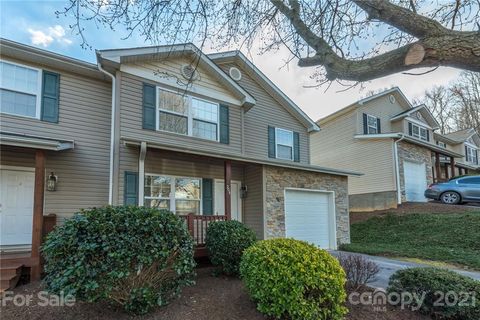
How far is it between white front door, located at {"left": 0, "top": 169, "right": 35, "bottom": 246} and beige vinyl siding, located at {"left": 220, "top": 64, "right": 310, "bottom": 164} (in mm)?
6414

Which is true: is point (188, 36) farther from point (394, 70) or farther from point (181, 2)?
point (394, 70)

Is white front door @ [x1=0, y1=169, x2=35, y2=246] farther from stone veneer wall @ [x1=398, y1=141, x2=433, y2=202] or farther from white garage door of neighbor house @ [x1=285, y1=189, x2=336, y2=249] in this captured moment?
stone veneer wall @ [x1=398, y1=141, x2=433, y2=202]

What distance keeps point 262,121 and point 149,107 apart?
15.9 feet

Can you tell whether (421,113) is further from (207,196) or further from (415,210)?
(207,196)

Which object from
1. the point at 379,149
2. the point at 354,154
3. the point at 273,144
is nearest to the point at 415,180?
the point at 379,149

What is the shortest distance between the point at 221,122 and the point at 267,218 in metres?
3.31

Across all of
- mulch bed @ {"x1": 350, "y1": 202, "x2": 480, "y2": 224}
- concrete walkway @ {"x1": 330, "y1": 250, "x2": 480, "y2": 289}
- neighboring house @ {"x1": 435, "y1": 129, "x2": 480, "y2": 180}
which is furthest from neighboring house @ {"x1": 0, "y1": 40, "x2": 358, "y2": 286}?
neighboring house @ {"x1": 435, "y1": 129, "x2": 480, "y2": 180}

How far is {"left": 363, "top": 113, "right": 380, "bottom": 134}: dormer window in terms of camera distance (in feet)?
60.2

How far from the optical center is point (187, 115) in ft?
31.6

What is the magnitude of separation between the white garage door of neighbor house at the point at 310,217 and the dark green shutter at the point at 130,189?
493cm

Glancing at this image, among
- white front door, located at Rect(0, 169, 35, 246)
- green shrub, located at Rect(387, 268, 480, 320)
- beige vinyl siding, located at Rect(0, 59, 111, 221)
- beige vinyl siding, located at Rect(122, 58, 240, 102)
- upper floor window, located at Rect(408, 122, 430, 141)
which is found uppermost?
upper floor window, located at Rect(408, 122, 430, 141)

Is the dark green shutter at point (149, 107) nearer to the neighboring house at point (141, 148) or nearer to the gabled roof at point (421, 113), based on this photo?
the neighboring house at point (141, 148)

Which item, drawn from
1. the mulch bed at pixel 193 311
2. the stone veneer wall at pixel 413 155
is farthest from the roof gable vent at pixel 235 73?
the stone veneer wall at pixel 413 155

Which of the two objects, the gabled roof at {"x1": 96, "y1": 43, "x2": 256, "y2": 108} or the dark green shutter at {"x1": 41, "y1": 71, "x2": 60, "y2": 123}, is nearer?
the dark green shutter at {"x1": 41, "y1": 71, "x2": 60, "y2": 123}
